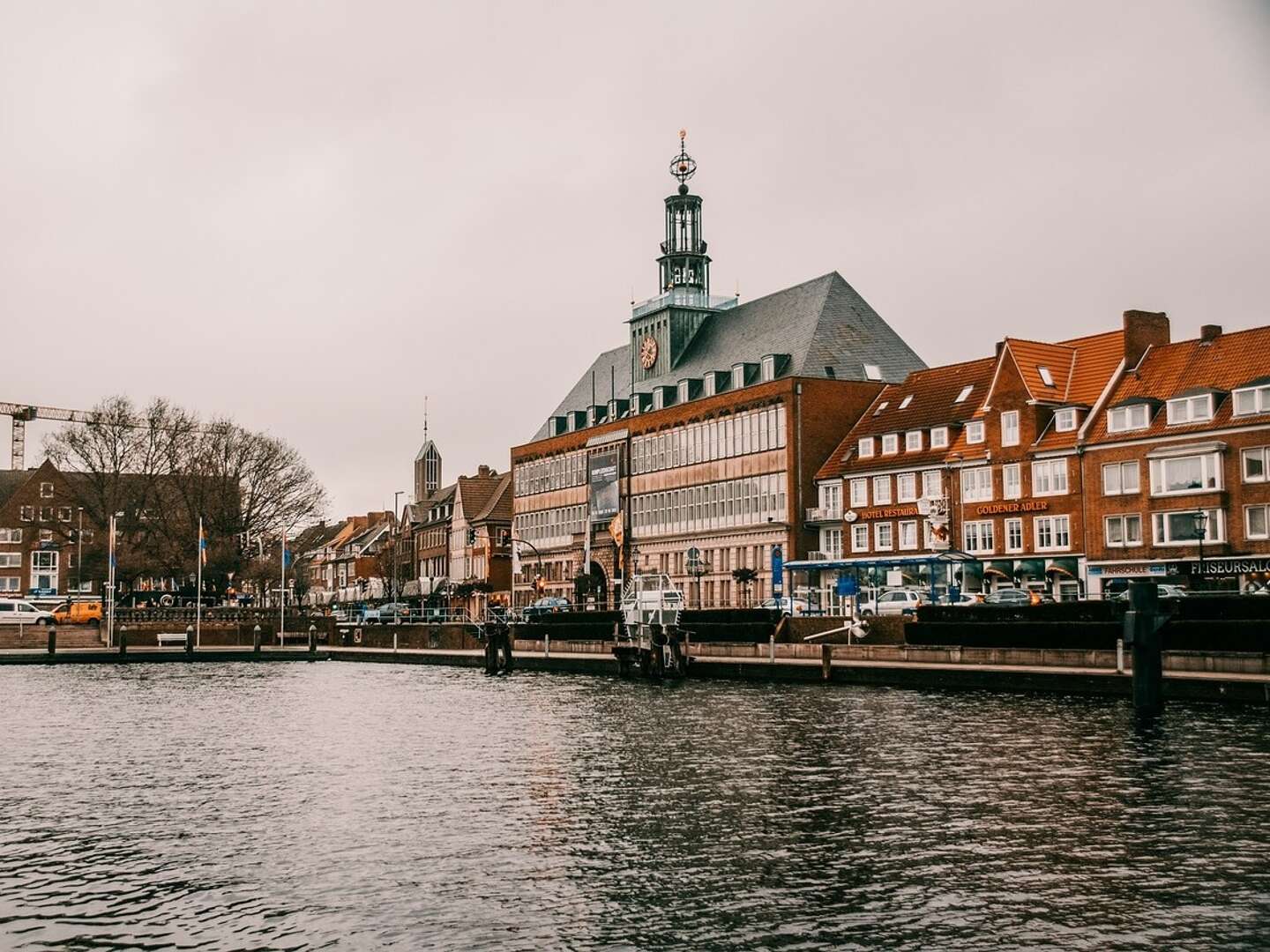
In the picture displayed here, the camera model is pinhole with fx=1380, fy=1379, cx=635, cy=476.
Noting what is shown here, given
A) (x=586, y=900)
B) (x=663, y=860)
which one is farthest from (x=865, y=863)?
(x=586, y=900)

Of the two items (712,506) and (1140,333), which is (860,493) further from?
(1140,333)

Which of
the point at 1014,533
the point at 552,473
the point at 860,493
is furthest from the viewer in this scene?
the point at 552,473

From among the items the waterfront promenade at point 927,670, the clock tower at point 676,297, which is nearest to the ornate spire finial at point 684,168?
the clock tower at point 676,297

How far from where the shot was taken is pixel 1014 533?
75.8m

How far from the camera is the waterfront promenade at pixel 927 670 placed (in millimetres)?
39219

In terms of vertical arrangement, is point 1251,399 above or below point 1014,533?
above

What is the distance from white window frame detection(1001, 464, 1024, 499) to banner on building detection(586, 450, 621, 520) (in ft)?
131

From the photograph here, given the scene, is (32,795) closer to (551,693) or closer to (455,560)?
(551,693)

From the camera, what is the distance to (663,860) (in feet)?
66.0

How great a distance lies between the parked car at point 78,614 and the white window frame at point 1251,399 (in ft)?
234

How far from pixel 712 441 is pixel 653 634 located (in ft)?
135

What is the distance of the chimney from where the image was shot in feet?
246

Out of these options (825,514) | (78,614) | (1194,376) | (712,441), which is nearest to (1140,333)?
(1194,376)

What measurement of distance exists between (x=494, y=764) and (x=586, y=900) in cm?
1462
